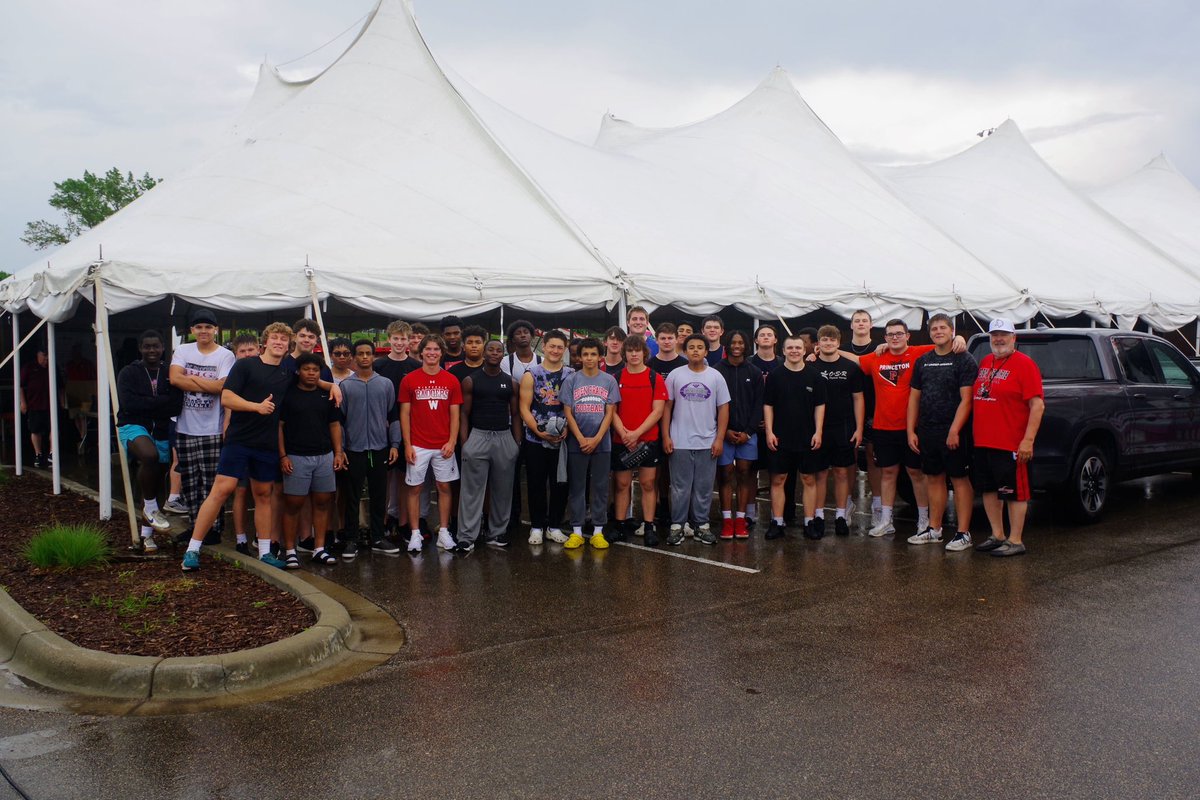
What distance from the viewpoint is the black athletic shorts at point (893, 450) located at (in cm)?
819

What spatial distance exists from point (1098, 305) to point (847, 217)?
4.61m

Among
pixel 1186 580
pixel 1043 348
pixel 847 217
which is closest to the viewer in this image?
pixel 1186 580

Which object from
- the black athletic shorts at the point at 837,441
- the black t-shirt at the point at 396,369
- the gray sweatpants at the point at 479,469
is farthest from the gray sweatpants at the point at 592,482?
the black athletic shorts at the point at 837,441

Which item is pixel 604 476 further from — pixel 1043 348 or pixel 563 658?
pixel 1043 348

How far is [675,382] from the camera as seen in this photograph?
26.5 ft

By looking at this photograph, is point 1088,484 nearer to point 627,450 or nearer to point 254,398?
point 627,450

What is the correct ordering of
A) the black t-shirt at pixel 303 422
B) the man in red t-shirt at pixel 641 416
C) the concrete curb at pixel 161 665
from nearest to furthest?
the concrete curb at pixel 161 665, the black t-shirt at pixel 303 422, the man in red t-shirt at pixel 641 416

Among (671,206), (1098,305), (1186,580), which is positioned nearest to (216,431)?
(1186,580)

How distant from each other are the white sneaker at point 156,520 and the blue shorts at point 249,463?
1.24 metres

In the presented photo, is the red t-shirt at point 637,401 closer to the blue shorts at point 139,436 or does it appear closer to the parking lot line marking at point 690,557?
the parking lot line marking at point 690,557

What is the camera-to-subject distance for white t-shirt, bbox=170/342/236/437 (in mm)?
7621

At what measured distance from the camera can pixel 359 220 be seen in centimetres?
1098

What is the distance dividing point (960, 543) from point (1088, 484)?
183cm

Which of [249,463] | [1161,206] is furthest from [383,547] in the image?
[1161,206]
